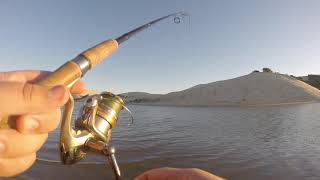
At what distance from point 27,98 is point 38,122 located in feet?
0.42

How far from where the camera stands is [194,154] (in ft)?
22.8

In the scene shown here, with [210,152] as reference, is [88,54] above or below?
above

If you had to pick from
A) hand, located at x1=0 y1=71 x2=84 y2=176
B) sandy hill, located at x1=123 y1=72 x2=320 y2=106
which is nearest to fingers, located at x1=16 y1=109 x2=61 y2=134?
hand, located at x1=0 y1=71 x2=84 y2=176

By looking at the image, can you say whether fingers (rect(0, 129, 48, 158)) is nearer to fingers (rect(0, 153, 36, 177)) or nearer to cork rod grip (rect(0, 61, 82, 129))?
fingers (rect(0, 153, 36, 177))

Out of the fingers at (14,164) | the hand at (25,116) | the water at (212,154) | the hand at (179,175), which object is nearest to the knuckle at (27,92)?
the hand at (25,116)

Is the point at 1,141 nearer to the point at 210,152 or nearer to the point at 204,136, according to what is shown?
the point at 210,152

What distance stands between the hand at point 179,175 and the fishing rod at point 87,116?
0.20m

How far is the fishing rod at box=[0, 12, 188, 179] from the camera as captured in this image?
1410 millimetres

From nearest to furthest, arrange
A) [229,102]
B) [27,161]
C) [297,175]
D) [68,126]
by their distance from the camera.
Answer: [27,161], [68,126], [297,175], [229,102]

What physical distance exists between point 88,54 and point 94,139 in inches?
15.5

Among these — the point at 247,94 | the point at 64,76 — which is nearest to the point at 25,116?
the point at 64,76

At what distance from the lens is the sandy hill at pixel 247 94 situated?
106ft

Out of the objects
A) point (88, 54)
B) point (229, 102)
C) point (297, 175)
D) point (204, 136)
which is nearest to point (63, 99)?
point (88, 54)

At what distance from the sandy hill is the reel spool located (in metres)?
29.3
